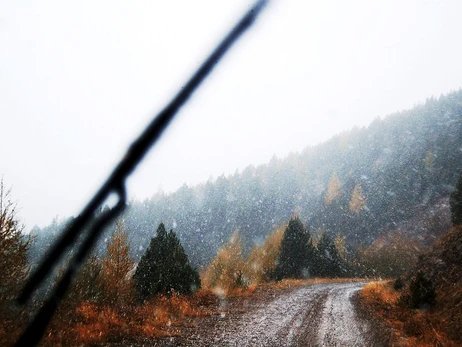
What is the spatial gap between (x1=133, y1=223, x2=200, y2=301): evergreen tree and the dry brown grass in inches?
376

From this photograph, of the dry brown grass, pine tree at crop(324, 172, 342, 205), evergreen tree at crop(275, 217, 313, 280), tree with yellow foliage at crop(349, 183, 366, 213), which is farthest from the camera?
pine tree at crop(324, 172, 342, 205)

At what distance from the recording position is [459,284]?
11.7 m

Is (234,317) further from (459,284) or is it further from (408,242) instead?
(408,242)

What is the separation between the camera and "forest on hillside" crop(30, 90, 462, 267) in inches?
2744

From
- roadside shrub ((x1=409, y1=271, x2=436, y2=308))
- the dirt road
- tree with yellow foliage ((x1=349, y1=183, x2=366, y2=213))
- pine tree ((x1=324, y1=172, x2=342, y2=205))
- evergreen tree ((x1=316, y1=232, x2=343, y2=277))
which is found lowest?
evergreen tree ((x1=316, y1=232, x2=343, y2=277))

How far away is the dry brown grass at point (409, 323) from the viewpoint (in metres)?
7.95

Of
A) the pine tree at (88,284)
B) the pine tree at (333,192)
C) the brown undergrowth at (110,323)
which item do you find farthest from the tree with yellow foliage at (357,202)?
the pine tree at (88,284)

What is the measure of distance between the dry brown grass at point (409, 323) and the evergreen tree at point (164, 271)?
31.3 feet

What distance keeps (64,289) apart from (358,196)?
260ft

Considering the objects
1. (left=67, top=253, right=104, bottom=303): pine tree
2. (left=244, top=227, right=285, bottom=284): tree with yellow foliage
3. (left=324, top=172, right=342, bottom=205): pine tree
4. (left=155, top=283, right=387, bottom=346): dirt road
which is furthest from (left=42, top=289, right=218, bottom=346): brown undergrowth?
(left=324, top=172, right=342, bottom=205): pine tree

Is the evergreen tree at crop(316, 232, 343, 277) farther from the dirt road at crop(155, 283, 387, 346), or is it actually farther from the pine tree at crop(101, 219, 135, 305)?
the pine tree at crop(101, 219, 135, 305)

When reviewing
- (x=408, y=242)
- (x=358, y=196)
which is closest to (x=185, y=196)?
(x=358, y=196)

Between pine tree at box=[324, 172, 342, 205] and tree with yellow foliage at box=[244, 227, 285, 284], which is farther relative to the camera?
pine tree at box=[324, 172, 342, 205]

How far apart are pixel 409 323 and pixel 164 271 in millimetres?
11747
